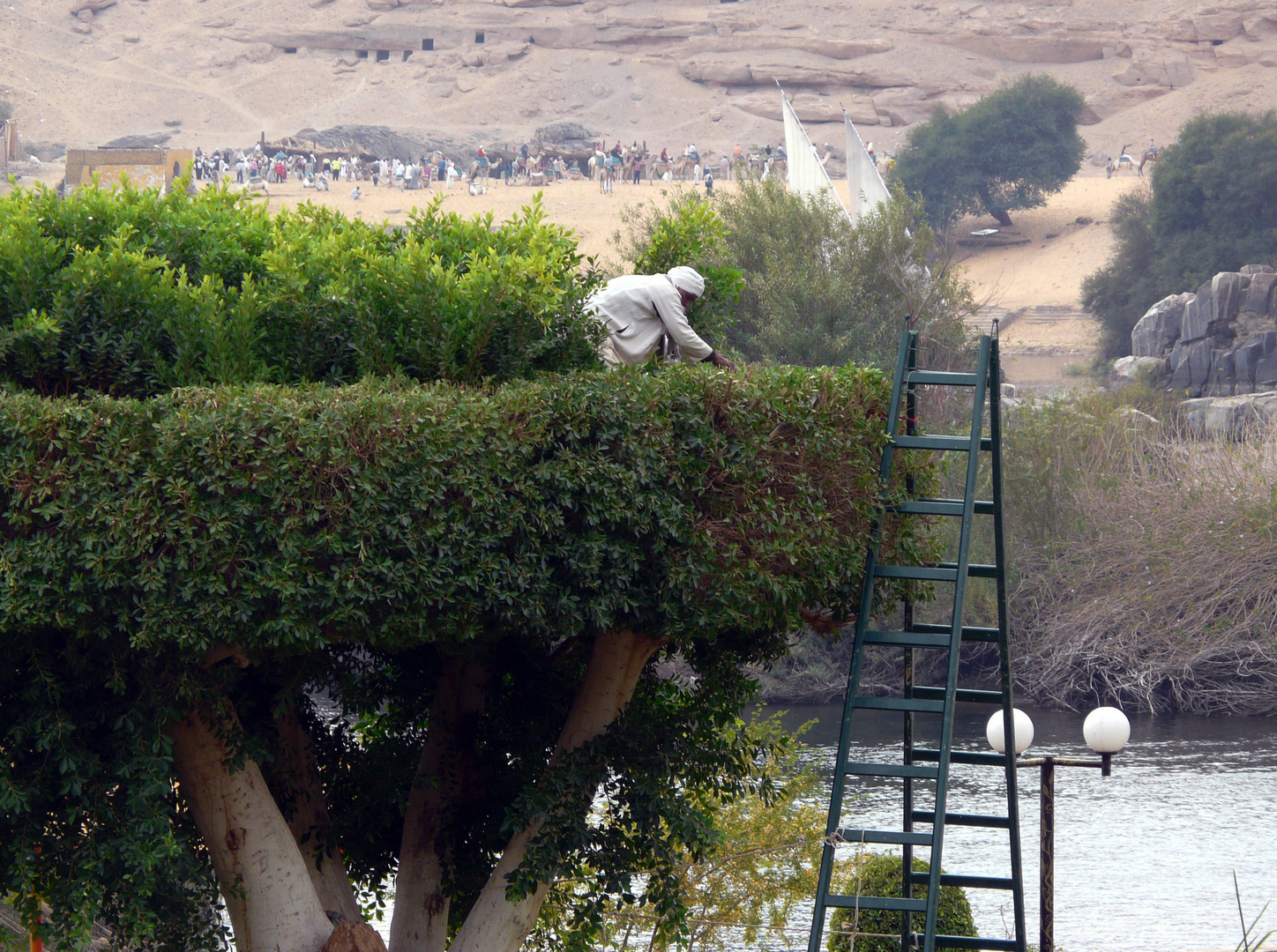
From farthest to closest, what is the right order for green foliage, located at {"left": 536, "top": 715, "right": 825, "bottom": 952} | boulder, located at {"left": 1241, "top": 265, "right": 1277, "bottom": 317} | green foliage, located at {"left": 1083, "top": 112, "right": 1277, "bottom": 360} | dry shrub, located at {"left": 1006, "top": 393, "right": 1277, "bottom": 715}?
green foliage, located at {"left": 1083, "top": 112, "right": 1277, "bottom": 360} → boulder, located at {"left": 1241, "top": 265, "right": 1277, "bottom": 317} → dry shrub, located at {"left": 1006, "top": 393, "right": 1277, "bottom": 715} → green foliage, located at {"left": 536, "top": 715, "right": 825, "bottom": 952}

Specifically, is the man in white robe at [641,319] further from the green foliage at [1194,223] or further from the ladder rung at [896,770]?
the green foliage at [1194,223]

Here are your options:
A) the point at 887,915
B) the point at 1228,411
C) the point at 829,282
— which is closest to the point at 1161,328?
the point at 1228,411

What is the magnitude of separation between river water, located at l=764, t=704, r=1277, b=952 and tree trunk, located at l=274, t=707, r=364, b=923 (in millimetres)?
10041

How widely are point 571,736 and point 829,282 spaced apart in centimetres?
2082

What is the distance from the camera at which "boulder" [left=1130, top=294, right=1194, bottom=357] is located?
1754 inches

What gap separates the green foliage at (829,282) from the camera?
26188 millimetres

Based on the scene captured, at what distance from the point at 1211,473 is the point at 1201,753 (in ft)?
16.3

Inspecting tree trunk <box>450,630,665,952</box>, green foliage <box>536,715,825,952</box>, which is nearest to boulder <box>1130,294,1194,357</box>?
green foliage <box>536,715,825,952</box>

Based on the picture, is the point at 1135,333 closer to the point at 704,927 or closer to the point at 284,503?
the point at 704,927

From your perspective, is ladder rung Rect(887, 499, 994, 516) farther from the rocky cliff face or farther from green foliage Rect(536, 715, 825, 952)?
the rocky cliff face

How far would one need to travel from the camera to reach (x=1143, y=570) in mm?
24328

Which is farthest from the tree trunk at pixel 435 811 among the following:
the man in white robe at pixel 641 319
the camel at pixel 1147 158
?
the camel at pixel 1147 158

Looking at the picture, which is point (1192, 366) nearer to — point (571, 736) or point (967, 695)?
point (967, 695)

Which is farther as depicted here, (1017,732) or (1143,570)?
(1143,570)
